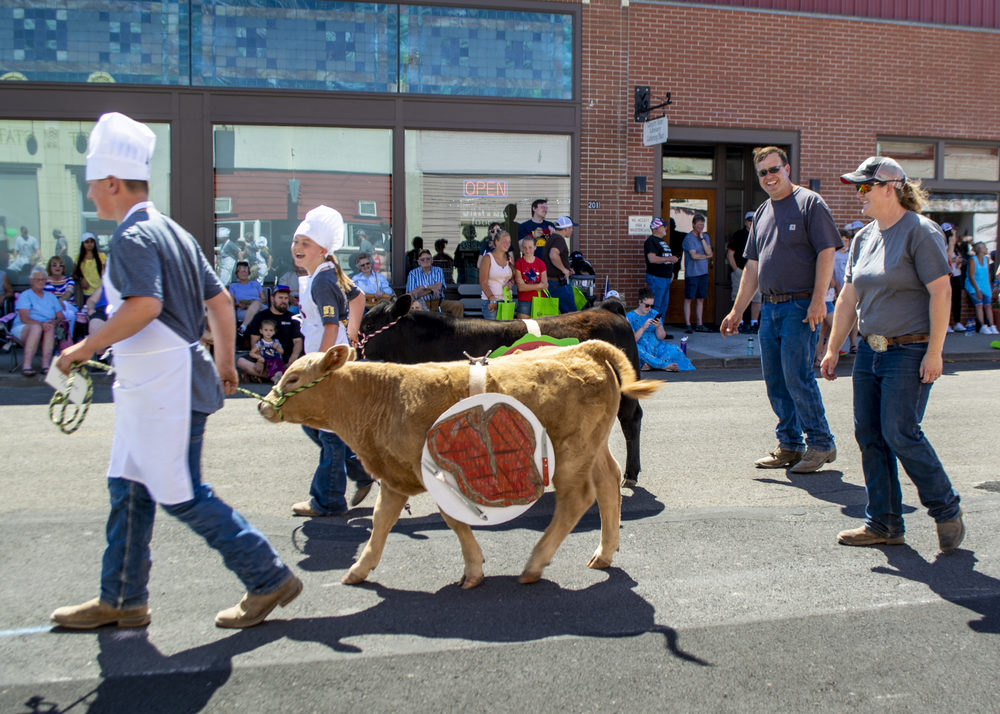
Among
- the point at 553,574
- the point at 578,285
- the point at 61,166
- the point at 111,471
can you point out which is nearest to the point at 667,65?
the point at 578,285

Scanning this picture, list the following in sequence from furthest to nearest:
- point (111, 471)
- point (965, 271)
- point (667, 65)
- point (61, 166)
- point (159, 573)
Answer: point (965, 271)
point (667, 65)
point (61, 166)
point (159, 573)
point (111, 471)

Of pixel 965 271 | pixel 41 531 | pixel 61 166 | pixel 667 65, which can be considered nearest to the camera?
pixel 41 531

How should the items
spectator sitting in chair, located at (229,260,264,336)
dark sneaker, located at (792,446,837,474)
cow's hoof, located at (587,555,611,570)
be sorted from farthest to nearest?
spectator sitting in chair, located at (229,260,264,336)
dark sneaker, located at (792,446,837,474)
cow's hoof, located at (587,555,611,570)

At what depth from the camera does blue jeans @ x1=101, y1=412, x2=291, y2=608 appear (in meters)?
3.64

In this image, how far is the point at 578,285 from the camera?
14.9 metres

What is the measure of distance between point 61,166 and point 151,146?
1241 cm

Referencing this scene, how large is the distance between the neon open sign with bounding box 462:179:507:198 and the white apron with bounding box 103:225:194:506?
12.5m

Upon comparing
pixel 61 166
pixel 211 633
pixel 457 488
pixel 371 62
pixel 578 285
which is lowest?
pixel 211 633

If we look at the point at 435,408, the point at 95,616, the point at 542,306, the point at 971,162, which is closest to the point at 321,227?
the point at 435,408

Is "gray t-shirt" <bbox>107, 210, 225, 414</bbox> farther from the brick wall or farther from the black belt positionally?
the brick wall

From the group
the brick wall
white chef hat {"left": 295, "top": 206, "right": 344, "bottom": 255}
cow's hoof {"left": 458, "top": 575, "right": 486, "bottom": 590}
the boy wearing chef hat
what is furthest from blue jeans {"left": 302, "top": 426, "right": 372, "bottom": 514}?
the brick wall

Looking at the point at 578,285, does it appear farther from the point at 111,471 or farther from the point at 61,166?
the point at 111,471

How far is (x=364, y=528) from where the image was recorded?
532 centimetres

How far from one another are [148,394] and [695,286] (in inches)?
559
